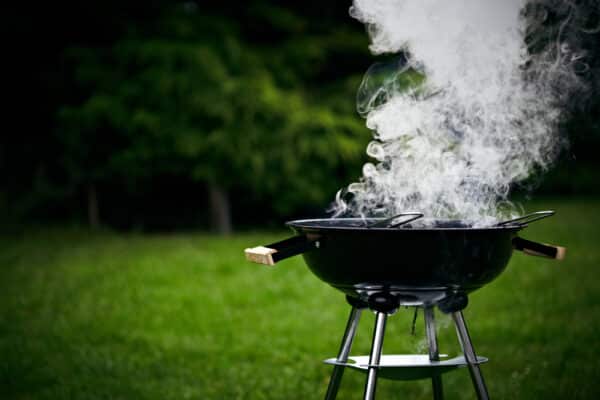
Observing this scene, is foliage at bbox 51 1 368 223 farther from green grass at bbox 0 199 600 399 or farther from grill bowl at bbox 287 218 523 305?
grill bowl at bbox 287 218 523 305

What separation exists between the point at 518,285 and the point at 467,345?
374 cm

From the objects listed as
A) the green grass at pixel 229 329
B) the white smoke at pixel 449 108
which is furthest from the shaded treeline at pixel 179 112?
the white smoke at pixel 449 108

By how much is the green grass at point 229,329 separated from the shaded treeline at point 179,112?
170 cm

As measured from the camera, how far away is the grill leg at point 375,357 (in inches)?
84.2

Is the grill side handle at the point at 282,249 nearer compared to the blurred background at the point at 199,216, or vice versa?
the grill side handle at the point at 282,249

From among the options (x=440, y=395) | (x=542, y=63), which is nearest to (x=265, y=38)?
(x=542, y=63)

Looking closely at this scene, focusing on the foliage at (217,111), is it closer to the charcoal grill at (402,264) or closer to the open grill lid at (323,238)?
the open grill lid at (323,238)

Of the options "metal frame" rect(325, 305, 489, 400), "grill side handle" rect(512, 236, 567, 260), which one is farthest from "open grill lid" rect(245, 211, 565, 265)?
"metal frame" rect(325, 305, 489, 400)

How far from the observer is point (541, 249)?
2.40m

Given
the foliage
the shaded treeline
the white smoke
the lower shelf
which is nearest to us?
the lower shelf

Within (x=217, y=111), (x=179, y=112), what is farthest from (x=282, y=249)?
(x=179, y=112)

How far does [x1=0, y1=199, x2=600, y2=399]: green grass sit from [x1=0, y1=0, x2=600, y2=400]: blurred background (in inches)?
0.8

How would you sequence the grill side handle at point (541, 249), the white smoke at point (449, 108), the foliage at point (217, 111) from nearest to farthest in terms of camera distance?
the grill side handle at point (541, 249) → the white smoke at point (449, 108) → the foliage at point (217, 111)

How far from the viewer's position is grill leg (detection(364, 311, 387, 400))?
2.14m
